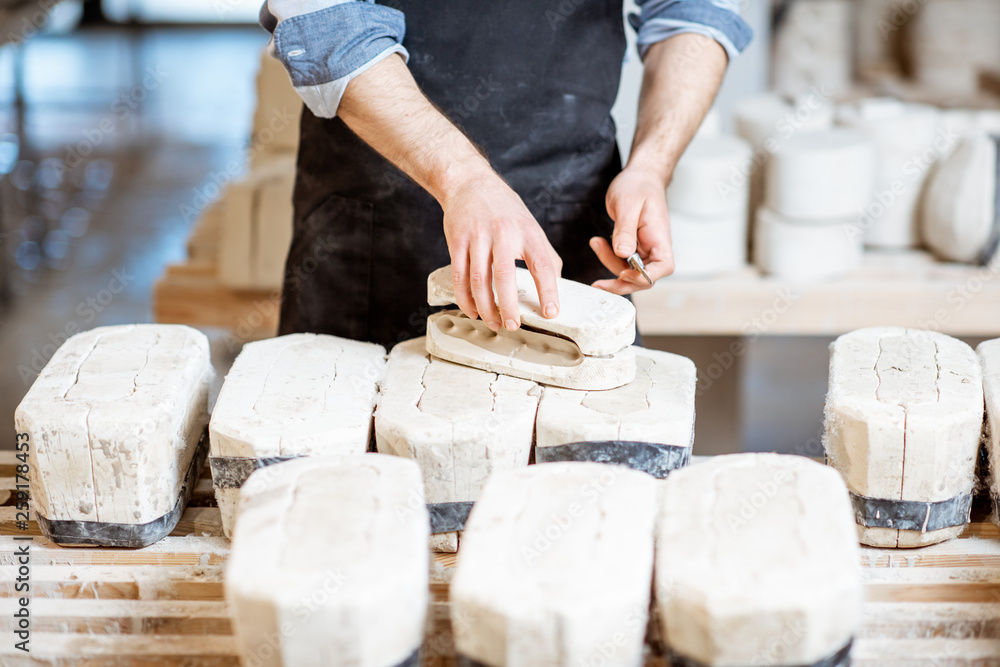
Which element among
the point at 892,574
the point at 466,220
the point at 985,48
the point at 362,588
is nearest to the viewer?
the point at 362,588

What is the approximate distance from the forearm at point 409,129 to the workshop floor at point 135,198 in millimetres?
1698

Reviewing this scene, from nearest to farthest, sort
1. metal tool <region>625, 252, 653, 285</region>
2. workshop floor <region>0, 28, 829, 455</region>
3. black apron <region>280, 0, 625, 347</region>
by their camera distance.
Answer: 1. metal tool <region>625, 252, 653, 285</region>
2. black apron <region>280, 0, 625, 347</region>
3. workshop floor <region>0, 28, 829, 455</region>

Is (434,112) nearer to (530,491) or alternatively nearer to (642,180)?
(642,180)

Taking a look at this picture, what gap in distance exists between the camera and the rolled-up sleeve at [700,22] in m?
1.91

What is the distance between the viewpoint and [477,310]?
4.75ft

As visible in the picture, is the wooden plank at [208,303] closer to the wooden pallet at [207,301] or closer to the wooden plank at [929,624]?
the wooden pallet at [207,301]

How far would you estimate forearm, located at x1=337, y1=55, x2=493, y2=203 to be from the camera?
152 cm

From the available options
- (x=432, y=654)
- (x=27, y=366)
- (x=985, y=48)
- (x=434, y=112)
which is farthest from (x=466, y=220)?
(x=27, y=366)

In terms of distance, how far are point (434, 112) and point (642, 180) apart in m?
0.39

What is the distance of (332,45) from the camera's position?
1.53 m

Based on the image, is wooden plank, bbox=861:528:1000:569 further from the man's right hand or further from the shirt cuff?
the shirt cuff

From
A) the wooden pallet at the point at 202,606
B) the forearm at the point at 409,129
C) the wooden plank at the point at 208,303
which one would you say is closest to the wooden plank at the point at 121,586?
the wooden pallet at the point at 202,606

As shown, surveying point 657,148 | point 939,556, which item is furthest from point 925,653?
point 657,148
